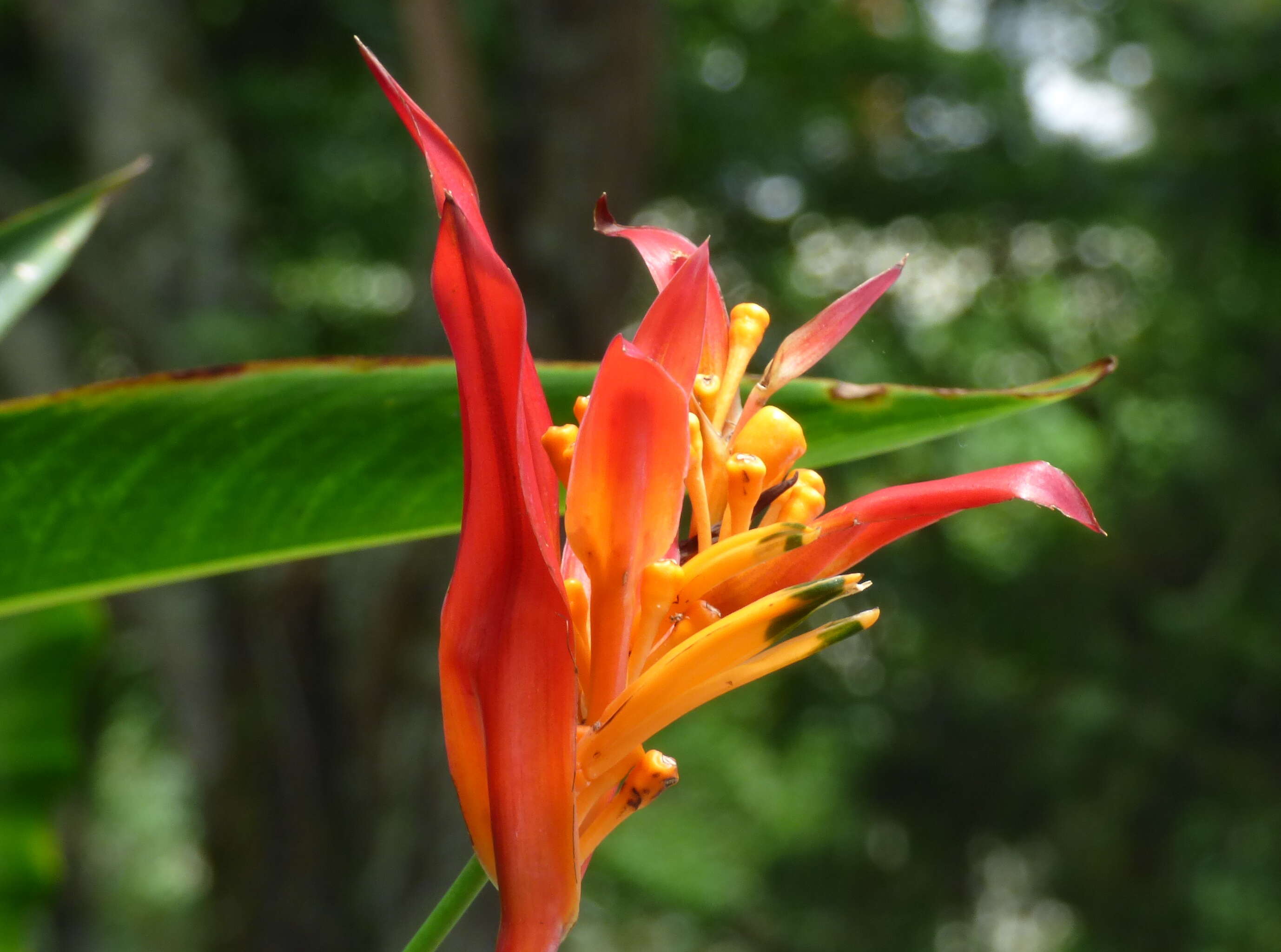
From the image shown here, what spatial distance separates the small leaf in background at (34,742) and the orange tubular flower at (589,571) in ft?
3.44

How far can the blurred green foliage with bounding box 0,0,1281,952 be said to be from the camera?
274 centimetres

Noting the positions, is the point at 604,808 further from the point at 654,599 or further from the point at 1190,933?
the point at 1190,933

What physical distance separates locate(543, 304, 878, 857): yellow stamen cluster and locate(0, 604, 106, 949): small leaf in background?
104cm

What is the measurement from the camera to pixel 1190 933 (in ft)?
11.6

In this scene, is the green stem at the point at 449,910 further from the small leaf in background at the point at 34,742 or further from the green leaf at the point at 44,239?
the small leaf in background at the point at 34,742

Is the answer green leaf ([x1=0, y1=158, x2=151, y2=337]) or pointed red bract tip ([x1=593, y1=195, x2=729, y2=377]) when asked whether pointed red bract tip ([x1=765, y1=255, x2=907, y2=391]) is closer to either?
pointed red bract tip ([x1=593, y1=195, x2=729, y2=377])

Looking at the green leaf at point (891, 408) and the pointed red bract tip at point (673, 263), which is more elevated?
the pointed red bract tip at point (673, 263)

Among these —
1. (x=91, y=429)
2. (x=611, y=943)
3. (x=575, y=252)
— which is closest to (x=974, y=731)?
(x=575, y=252)

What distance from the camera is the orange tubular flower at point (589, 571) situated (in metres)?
0.22

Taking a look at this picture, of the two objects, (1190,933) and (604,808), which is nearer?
(604,808)

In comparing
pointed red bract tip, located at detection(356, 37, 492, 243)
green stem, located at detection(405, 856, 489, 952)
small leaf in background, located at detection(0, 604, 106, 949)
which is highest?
pointed red bract tip, located at detection(356, 37, 492, 243)

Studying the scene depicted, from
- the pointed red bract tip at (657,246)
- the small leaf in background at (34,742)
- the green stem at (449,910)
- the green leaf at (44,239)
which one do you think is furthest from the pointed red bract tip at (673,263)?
the small leaf in background at (34,742)

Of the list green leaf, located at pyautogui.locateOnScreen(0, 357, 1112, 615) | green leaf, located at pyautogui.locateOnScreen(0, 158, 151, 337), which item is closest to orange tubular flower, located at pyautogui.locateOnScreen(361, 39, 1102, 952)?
green leaf, located at pyautogui.locateOnScreen(0, 357, 1112, 615)

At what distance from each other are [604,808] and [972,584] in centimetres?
344
